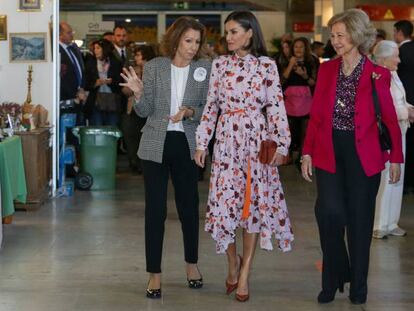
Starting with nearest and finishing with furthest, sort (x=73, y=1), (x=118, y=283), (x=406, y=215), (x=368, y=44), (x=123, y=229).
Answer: (x=368, y=44), (x=118, y=283), (x=123, y=229), (x=406, y=215), (x=73, y=1)

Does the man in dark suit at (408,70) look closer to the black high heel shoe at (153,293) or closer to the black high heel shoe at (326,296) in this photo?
the black high heel shoe at (326,296)

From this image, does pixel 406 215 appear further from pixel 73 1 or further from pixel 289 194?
pixel 73 1

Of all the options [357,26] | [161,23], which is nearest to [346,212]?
[357,26]

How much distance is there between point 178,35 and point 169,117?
50 cm

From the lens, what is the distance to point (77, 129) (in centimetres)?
1102

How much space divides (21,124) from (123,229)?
1739 millimetres

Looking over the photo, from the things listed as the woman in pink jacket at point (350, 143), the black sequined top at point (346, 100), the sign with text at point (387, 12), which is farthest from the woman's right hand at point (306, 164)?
the sign with text at point (387, 12)

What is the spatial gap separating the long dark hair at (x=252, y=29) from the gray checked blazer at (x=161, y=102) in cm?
37

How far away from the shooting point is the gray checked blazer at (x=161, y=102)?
231 inches

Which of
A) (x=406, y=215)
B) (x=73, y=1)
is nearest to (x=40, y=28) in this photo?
(x=406, y=215)

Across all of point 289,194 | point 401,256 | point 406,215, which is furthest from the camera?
point 289,194

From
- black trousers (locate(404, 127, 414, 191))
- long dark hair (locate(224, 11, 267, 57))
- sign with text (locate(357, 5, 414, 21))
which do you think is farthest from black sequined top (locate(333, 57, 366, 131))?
sign with text (locate(357, 5, 414, 21))

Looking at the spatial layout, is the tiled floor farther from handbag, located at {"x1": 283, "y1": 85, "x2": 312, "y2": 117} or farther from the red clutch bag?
handbag, located at {"x1": 283, "y1": 85, "x2": 312, "y2": 117}

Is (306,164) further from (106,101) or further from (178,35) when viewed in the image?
(106,101)
